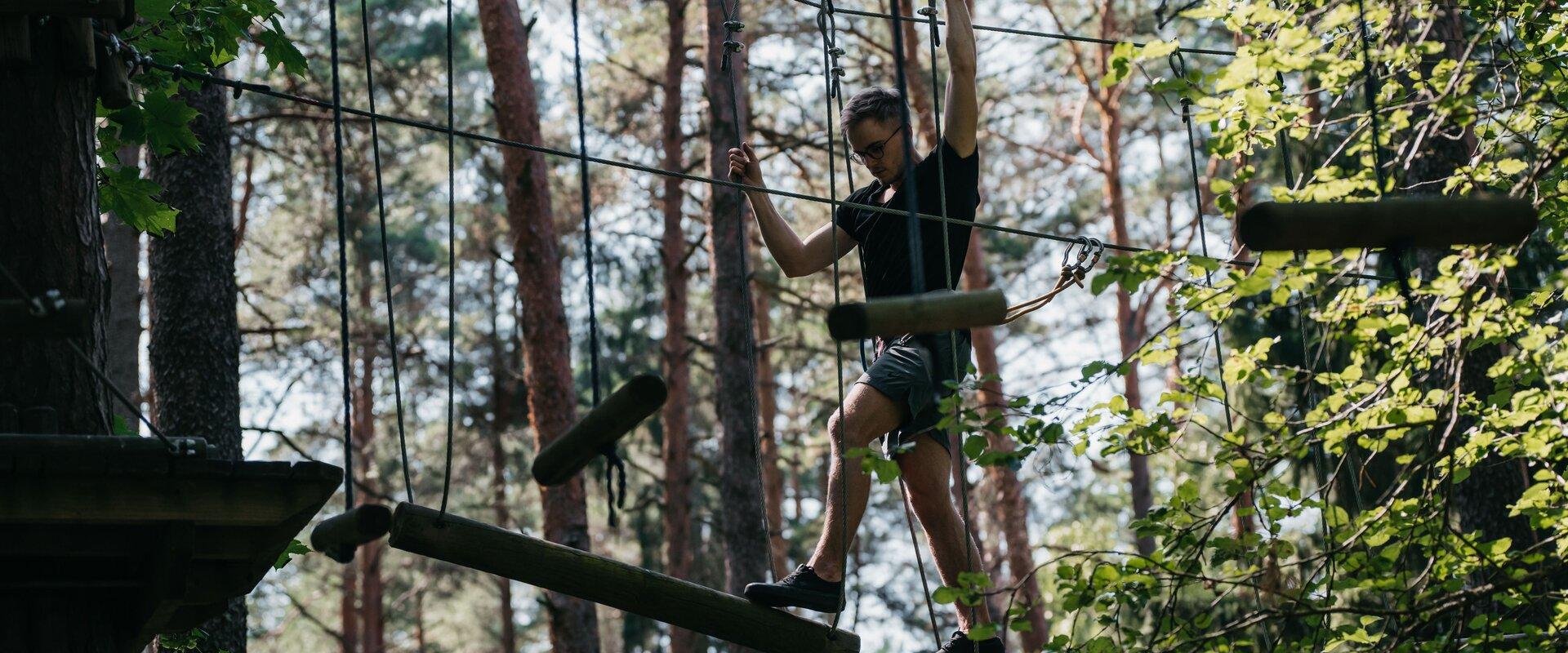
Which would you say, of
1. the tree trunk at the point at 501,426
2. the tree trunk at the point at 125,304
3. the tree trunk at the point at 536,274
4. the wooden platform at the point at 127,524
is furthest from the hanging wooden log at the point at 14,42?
the tree trunk at the point at 501,426

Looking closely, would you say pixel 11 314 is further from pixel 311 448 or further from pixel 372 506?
pixel 311 448

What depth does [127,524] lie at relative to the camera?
2893mm

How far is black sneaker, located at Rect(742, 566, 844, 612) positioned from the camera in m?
3.53

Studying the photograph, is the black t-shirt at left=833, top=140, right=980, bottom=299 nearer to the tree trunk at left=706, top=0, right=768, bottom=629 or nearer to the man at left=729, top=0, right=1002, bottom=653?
the man at left=729, top=0, right=1002, bottom=653

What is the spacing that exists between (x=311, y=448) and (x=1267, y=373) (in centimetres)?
1598

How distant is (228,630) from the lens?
6.05 meters

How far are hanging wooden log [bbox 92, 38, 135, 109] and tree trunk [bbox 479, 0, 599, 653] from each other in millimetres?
5319

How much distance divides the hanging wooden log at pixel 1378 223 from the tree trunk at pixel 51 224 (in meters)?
2.32

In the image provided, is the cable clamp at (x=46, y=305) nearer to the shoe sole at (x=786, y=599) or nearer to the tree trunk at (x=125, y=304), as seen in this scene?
the shoe sole at (x=786, y=599)

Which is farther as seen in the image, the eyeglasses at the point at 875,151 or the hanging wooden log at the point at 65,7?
the eyeglasses at the point at 875,151

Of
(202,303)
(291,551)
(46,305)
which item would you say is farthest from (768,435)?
(46,305)

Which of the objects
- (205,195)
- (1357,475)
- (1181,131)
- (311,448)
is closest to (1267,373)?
(1357,475)

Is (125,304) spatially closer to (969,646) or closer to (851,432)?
(851,432)

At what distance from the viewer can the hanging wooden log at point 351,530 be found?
110 inches
